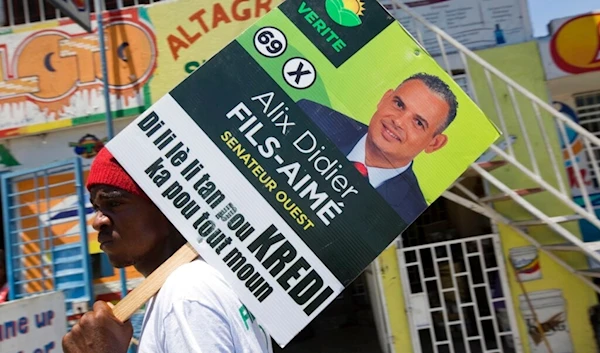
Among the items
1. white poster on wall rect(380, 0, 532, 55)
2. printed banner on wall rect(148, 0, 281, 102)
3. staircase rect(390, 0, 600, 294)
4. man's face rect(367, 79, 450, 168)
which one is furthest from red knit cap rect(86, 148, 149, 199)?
white poster on wall rect(380, 0, 532, 55)

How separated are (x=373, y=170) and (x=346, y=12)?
19.0 inches

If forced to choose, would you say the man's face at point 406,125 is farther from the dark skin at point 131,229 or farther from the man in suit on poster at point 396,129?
the dark skin at point 131,229

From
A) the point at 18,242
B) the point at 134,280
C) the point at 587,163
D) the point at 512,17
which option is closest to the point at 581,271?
the point at 587,163

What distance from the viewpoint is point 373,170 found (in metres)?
1.53

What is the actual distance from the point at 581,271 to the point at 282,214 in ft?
14.3

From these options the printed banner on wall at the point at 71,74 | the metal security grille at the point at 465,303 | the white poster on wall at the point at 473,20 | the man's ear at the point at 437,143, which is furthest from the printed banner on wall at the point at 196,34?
the man's ear at the point at 437,143

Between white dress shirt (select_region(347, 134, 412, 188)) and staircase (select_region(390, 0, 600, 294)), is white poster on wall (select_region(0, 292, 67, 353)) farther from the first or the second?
staircase (select_region(390, 0, 600, 294))

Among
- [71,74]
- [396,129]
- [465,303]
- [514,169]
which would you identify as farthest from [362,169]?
[71,74]

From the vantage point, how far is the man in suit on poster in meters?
1.52

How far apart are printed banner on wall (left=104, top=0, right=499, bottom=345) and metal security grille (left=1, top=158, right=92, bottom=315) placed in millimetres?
3789

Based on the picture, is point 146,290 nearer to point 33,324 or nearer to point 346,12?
point 346,12

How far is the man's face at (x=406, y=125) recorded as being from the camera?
4.99 ft

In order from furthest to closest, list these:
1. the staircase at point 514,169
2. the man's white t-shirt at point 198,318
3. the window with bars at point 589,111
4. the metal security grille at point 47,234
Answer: the window with bars at point 589,111, the metal security grille at point 47,234, the staircase at point 514,169, the man's white t-shirt at point 198,318

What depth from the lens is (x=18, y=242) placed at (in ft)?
17.6
